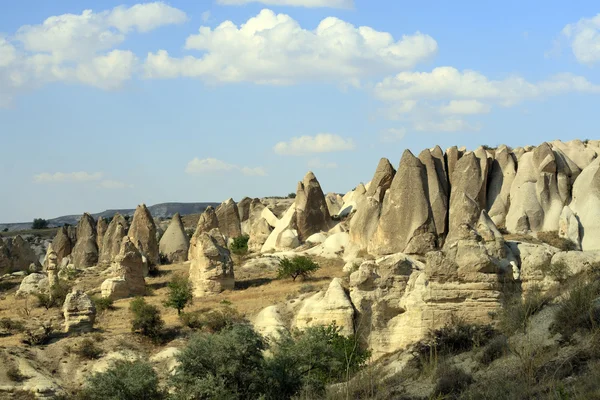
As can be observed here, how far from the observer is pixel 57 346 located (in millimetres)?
23344

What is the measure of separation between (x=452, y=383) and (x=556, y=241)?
18.4 metres

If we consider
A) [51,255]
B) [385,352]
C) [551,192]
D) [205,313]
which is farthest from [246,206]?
[385,352]

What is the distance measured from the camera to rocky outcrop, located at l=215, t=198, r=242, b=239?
163 ft

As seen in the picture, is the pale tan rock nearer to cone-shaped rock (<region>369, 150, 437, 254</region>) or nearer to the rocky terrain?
the rocky terrain

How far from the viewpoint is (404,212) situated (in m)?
32.7

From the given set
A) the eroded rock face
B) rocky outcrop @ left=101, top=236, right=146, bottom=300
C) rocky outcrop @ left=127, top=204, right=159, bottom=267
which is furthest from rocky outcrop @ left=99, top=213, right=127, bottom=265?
the eroded rock face

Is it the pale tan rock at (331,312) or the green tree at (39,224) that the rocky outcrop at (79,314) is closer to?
the pale tan rock at (331,312)

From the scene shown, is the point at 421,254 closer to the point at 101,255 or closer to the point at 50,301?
the point at 50,301

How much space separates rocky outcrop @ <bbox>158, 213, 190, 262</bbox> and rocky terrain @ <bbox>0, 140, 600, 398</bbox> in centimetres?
7

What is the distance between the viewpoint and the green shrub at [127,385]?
16.3 meters

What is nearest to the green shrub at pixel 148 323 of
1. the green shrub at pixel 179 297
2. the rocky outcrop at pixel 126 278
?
the green shrub at pixel 179 297

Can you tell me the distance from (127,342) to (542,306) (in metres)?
11.1

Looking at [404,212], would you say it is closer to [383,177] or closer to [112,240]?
[383,177]

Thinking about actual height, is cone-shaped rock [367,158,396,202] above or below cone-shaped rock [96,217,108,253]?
above
